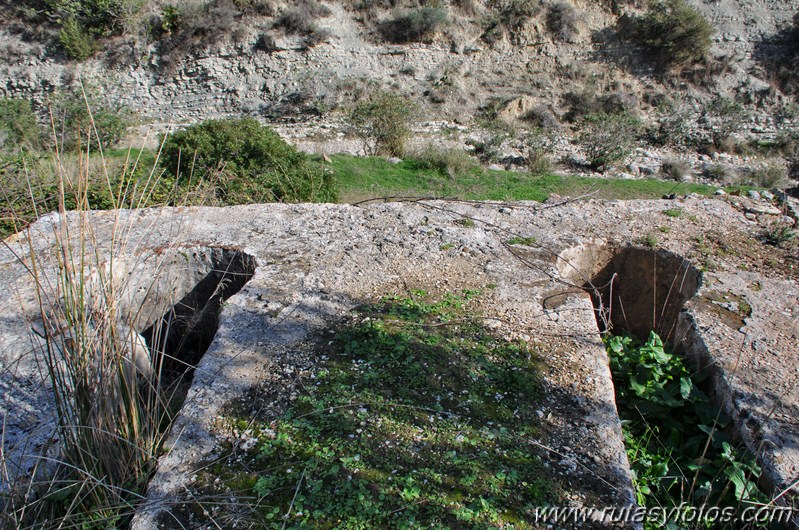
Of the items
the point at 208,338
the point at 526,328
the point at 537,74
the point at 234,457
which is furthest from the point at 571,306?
the point at 537,74

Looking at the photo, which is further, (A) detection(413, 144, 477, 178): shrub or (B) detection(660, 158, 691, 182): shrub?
(B) detection(660, 158, 691, 182): shrub

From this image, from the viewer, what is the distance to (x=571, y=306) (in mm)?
3740

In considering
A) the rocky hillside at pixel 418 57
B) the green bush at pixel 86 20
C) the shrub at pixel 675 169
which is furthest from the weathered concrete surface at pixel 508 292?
the green bush at pixel 86 20

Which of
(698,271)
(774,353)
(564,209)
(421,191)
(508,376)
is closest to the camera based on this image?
(508,376)

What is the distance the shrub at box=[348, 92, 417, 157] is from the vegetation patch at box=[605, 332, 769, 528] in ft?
30.1

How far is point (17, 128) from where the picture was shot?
483 inches

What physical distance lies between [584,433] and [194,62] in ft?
61.2

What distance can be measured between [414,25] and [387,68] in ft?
5.85

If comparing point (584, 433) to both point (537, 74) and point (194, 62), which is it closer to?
point (537, 74)

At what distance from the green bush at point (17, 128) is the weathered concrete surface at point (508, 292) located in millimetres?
8007

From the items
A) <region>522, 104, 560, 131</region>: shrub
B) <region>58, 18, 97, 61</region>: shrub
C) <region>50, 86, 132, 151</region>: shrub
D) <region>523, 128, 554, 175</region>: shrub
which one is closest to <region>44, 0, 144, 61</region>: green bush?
<region>58, 18, 97, 61</region>: shrub

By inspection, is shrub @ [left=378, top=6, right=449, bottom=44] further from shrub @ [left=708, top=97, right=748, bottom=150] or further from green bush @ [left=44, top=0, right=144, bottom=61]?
shrub @ [left=708, top=97, right=748, bottom=150]

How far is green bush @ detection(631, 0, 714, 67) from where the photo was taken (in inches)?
661

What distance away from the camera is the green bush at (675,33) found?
55.1ft
